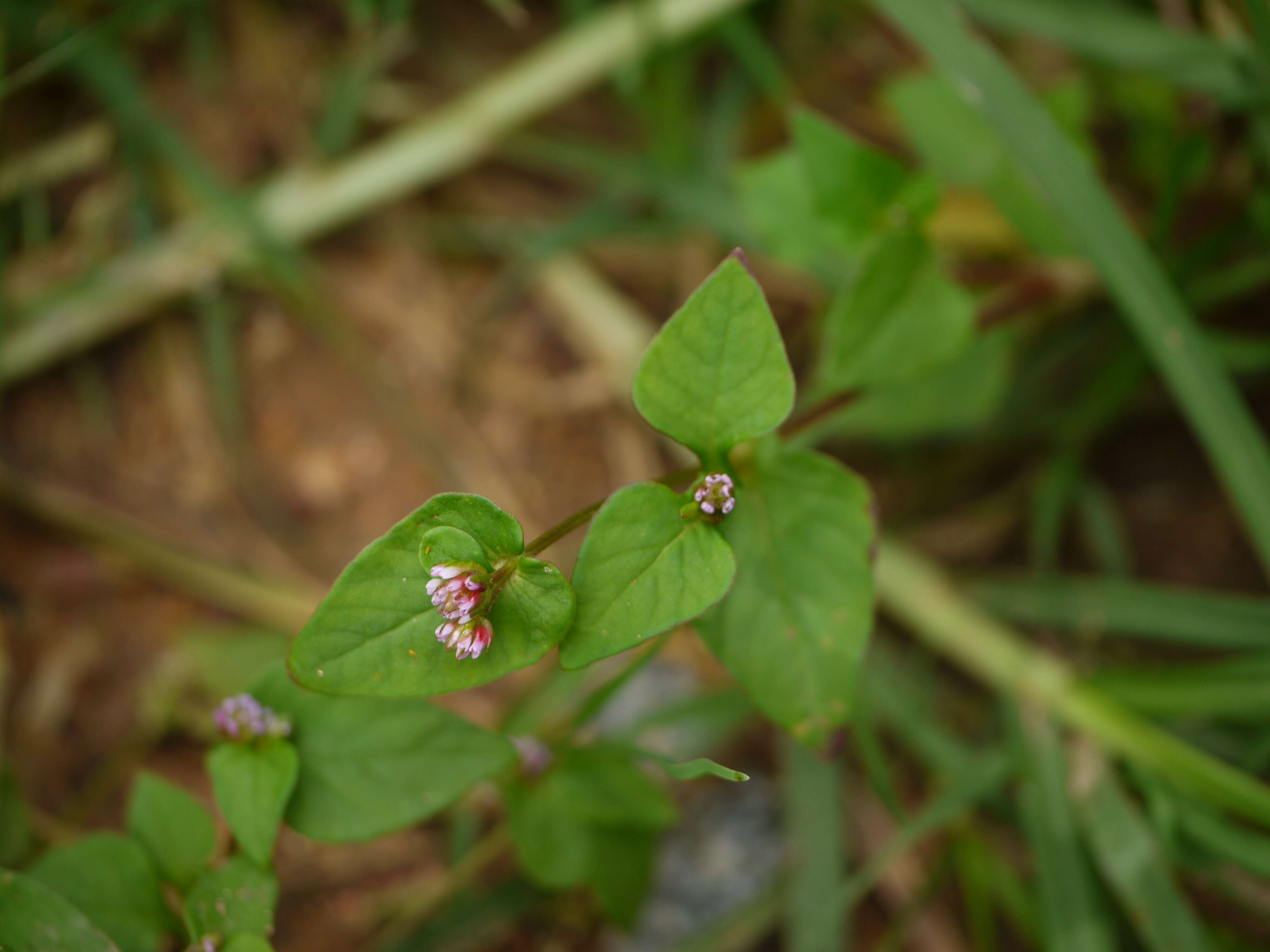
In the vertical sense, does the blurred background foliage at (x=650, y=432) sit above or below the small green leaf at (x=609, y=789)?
above

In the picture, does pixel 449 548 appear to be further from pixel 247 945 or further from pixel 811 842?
pixel 811 842

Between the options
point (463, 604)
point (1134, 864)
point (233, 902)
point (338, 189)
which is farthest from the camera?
point (338, 189)

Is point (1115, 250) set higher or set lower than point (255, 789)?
higher

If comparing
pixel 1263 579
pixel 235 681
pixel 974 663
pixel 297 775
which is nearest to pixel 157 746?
pixel 235 681

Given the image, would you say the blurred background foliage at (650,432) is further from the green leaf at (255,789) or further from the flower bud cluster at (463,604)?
the flower bud cluster at (463,604)

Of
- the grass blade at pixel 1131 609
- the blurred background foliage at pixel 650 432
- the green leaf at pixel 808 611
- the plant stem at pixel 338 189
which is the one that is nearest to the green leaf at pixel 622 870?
the blurred background foliage at pixel 650 432

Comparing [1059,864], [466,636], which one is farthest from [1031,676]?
[466,636]
